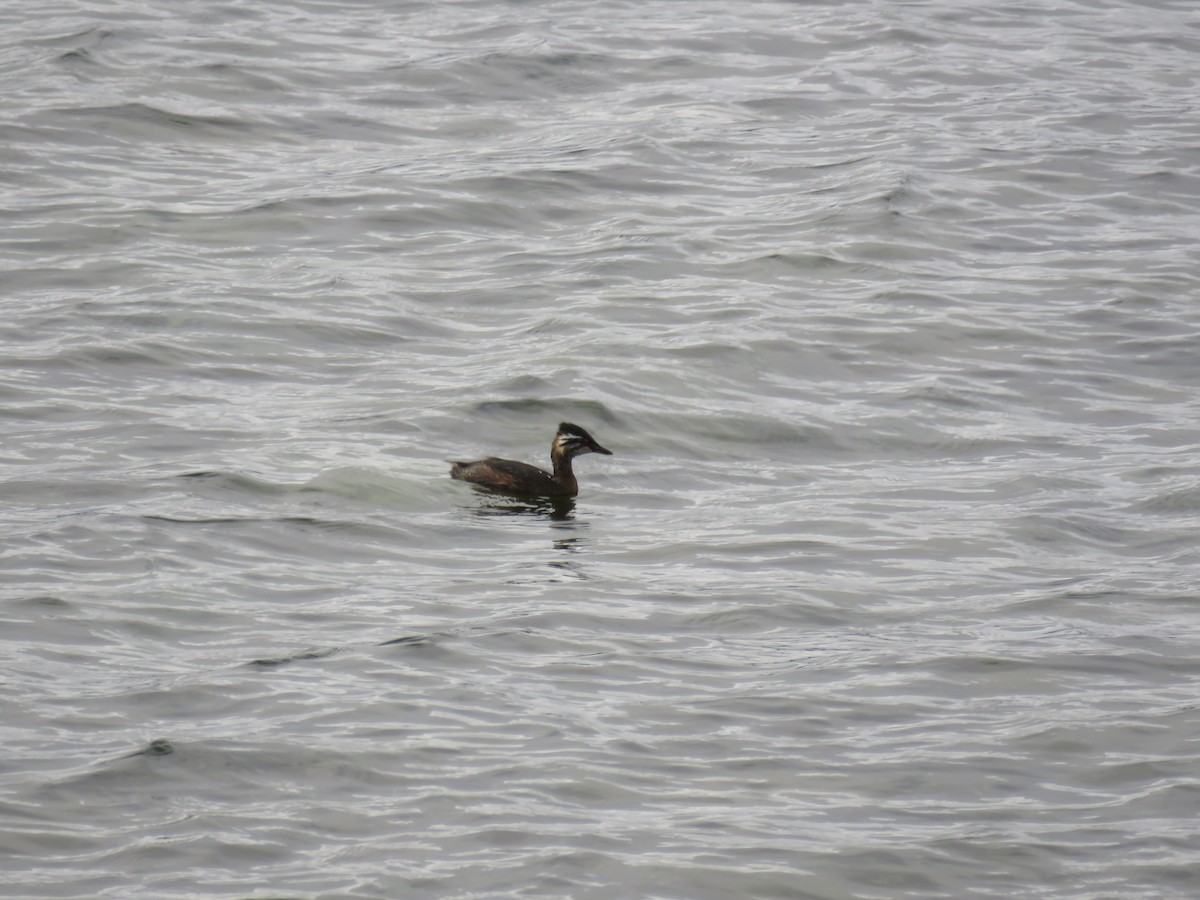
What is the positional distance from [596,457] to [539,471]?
1.24 m

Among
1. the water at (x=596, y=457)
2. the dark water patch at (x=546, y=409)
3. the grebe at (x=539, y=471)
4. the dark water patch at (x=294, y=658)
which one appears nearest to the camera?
the water at (x=596, y=457)

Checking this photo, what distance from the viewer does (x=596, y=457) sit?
45.7ft

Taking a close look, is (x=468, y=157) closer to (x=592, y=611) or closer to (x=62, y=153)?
(x=62, y=153)

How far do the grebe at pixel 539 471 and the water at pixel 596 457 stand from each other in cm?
27

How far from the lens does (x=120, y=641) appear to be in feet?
30.7

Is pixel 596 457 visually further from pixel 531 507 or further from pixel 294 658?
pixel 294 658

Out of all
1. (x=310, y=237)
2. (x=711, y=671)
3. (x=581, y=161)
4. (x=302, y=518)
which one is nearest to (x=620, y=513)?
(x=302, y=518)

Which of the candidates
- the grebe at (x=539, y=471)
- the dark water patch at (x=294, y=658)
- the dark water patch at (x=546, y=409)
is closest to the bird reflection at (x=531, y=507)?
the grebe at (x=539, y=471)

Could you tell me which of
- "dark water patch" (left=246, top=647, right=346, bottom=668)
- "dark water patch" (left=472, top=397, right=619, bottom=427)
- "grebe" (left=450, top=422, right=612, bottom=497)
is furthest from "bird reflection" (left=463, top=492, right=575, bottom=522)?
"dark water patch" (left=246, top=647, right=346, bottom=668)

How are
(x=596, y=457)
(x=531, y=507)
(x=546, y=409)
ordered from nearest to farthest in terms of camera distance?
(x=531, y=507) → (x=596, y=457) → (x=546, y=409)

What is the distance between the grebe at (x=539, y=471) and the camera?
41.1ft

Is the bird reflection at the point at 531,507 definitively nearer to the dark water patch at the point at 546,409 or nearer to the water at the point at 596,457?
the water at the point at 596,457

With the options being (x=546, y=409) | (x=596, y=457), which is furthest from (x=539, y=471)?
(x=546, y=409)

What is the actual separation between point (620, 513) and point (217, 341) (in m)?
4.19
